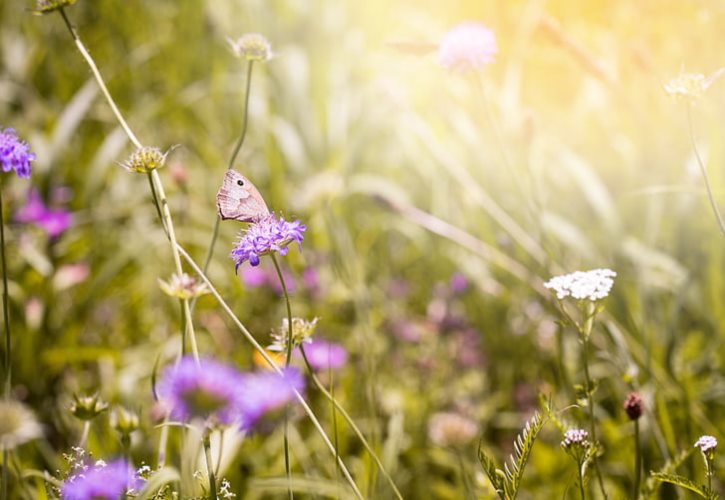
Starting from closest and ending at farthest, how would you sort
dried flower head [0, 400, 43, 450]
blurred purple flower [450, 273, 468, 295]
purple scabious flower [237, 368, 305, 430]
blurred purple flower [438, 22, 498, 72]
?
→ dried flower head [0, 400, 43, 450]
purple scabious flower [237, 368, 305, 430]
blurred purple flower [438, 22, 498, 72]
blurred purple flower [450, 273, 468, 295]

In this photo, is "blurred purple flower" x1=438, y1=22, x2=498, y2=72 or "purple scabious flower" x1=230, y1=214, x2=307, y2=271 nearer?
"purple scabious flower" x1=230, y1=214, x2=307, y2=271

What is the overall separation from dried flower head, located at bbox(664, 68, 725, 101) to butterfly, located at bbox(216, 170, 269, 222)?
379 mm

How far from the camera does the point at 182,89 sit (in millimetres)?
2648

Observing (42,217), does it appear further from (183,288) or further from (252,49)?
A: (183,288)

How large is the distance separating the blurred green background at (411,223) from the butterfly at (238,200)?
1.22ft

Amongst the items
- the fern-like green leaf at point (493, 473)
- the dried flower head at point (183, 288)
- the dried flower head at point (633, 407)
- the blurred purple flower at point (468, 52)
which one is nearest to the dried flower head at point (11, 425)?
the dried flower head at point (183, 288)

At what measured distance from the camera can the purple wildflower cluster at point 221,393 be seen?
0.57 meters

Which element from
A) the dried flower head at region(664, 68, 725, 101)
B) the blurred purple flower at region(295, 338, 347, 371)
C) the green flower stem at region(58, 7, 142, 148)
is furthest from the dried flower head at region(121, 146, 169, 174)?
the blurred purple flower at region(295, 338, 347, 371)

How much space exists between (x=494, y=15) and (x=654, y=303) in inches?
42.4

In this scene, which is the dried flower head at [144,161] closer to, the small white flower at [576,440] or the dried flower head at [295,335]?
the dried flower head at [295,335]

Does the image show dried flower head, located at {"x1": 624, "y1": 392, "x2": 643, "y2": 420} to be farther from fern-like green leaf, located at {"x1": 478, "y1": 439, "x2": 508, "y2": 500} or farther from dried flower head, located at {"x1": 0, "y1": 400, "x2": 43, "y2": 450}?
dried flower head, located at {"x1": 0, "y1": 400, "x2": 43, "y2": 450}

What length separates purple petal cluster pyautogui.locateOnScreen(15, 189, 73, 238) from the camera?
1.76m

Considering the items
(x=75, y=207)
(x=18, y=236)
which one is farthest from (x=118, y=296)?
(x=18, y=236)

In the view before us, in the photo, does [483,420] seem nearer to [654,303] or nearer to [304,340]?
[654,303]
